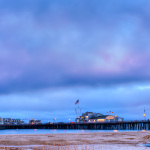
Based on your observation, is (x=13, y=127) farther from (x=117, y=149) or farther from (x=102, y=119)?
(x=117, y=149)

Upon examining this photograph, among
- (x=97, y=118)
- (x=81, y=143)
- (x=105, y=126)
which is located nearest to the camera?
(x=81, y=143)

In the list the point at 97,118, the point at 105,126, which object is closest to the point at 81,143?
the point at 105,126

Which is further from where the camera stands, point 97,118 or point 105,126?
point 97,118

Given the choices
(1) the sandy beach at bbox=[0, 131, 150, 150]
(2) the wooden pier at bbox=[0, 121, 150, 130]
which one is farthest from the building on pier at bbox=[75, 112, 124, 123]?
(1) the sandy beach at bbox=[0, 131, 150, 150]

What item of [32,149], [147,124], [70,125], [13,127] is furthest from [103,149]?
[13,127]

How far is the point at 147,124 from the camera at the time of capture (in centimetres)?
13200

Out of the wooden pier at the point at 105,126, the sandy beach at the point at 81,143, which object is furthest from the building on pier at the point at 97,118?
the sandy beach at the point at 81,143

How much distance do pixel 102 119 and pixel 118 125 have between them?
25754 mm

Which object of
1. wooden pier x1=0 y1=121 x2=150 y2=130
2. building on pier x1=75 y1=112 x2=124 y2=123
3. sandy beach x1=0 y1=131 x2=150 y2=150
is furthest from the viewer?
building on pier x1=75 y1=112 x2=124 y2=123

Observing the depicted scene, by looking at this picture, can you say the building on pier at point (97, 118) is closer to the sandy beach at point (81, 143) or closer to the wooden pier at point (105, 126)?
the wooden pier at point (105, 126)

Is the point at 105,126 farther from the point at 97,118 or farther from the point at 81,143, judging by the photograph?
the point at 81,143

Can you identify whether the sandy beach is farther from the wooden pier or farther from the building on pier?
the building on pier

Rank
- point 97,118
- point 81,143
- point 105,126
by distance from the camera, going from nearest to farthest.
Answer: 1. point 81,143
2. point 105,126
3. point 97,118

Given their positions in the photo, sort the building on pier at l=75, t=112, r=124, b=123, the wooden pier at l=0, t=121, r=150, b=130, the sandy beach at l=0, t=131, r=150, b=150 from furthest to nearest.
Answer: the building on pier at l=75, t=112, r=124, b=123 < the wooden pier at l=0, t=121, r=150, b=130 < the sandy beach at l=0, t=131, r=150, b=150
